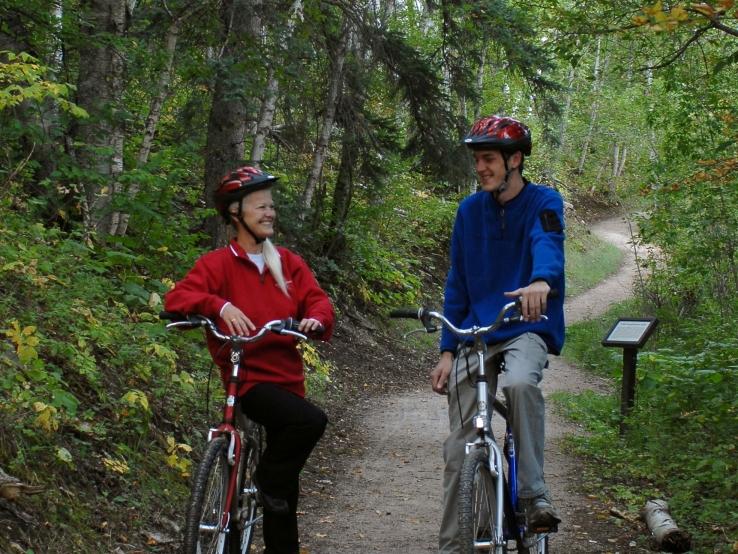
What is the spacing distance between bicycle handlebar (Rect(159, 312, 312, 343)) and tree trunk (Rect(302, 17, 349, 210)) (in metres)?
10.1

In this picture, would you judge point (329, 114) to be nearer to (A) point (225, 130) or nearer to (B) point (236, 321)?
(A) point (225, 130)

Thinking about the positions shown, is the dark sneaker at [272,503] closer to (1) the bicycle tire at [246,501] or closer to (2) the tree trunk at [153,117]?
(1) the bicycle tire at [246,501]

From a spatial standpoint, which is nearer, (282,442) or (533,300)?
(533,300)

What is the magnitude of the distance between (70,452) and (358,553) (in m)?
1.94

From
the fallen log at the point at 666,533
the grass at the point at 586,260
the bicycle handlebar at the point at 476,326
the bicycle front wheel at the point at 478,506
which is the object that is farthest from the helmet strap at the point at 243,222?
the grass at the point at 586,260

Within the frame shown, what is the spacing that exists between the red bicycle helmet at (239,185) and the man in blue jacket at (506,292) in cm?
104

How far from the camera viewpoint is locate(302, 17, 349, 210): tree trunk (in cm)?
1434

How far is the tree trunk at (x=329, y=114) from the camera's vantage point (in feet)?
47.1

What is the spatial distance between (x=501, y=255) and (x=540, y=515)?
1.26m

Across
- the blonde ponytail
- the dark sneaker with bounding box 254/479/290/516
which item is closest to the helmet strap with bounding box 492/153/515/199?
the blonde ponytail

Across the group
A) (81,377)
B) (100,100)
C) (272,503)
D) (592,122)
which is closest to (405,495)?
(81,377)

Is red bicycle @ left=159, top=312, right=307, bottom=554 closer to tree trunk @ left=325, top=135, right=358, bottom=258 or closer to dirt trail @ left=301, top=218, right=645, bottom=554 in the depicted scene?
dirt trail @ left=301, top=218, right=645, bottom=554

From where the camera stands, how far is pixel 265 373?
14.6 feet

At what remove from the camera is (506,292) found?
4.09 meters
